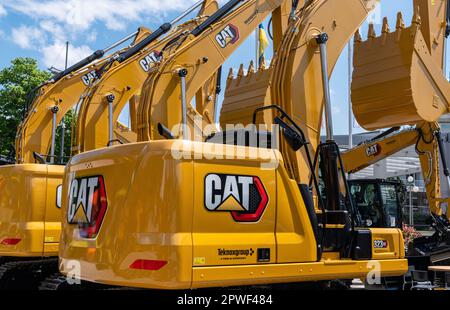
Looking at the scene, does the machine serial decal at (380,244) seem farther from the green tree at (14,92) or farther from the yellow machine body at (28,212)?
the green tree at (14,92)

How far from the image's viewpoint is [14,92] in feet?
78.9

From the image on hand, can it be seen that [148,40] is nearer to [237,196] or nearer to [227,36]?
[227,36]

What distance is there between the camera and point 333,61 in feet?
21.6

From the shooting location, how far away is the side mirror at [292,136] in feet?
18.2

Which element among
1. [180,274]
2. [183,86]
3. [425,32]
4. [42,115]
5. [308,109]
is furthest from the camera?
[42,115]

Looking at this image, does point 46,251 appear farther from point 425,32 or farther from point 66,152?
point 66,152

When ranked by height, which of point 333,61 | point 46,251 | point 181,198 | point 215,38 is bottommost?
point 46,251

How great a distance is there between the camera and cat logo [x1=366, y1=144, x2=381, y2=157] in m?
11.7

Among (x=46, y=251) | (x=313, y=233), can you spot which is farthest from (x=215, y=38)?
(x=313, y=233)

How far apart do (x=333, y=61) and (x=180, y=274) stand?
3.50 metres

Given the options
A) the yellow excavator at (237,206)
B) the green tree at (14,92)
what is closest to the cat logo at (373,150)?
the yellow excavator at (237,206)

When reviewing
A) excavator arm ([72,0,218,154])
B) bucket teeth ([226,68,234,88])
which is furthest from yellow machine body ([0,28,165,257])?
excavator arm ([72,0,218,154])

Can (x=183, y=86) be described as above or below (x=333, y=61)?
above
